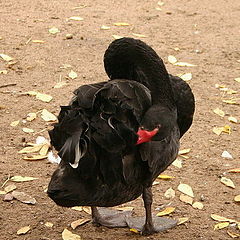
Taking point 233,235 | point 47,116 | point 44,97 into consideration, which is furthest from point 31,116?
point 233,235

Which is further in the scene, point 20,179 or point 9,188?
point 20,179

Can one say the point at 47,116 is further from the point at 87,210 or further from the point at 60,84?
the point at 87,210

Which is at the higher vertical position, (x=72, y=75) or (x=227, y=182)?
(x=227, y=182)

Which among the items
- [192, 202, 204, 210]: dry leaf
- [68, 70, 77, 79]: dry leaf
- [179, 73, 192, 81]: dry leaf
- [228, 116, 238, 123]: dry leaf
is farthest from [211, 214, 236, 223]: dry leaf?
[68, 70, 77, 79]: dry leaf

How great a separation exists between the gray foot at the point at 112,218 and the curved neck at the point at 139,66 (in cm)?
80

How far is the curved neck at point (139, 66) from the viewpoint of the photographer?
3.54 metres

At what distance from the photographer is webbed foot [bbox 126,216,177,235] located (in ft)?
11.8

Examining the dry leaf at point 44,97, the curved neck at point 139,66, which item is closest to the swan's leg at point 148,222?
the curved neck at point 139,66

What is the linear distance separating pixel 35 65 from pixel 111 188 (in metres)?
3.24

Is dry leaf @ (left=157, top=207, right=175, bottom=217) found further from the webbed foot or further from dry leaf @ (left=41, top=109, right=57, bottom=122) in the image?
dry leaf @ (left=41, top=109, right=57, bottom=122)

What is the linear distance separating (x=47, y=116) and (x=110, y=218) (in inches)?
60.7

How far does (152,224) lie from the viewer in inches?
142

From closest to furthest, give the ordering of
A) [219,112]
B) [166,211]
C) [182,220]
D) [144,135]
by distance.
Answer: [144,135]
[182,220]
[166,211]
[219,112]

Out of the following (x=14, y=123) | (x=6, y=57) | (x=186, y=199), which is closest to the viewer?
(x=186, y=199)
